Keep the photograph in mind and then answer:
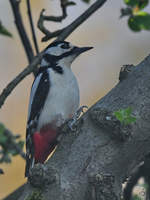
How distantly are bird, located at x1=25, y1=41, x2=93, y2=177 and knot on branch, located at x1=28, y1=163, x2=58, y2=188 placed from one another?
4.85 ft

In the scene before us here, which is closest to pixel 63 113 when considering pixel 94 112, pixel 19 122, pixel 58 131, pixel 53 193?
pixel 58 131

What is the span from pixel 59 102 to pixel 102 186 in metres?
1.67

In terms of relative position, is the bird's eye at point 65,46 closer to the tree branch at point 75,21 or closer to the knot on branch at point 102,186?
the tree branch at point 75,21

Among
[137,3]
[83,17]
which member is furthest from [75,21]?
[137,3]

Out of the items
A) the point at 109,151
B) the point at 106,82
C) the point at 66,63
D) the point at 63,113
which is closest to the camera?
the point at 109,151

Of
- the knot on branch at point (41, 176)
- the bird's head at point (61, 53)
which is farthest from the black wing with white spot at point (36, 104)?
the knot on branch at point (41, 176)

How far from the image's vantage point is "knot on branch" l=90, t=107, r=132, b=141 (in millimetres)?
2330

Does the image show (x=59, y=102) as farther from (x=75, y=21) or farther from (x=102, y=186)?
(x=102, y=186)

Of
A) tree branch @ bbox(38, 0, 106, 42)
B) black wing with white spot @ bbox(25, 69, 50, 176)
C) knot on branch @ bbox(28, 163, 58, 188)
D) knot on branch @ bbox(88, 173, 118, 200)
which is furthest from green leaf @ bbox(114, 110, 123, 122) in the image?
black wing with white spot @ bbox(25, 69, 50, 176)

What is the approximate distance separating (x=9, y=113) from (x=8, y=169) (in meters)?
0.71

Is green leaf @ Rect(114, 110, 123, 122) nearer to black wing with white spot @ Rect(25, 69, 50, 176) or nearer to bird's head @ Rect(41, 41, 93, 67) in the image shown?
black wing with white spot @ Rect(25, 69, 50, 176)

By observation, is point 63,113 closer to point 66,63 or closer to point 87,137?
point 66,63

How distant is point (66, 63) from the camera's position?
4.12 meters

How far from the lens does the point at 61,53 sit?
4.20 meters
